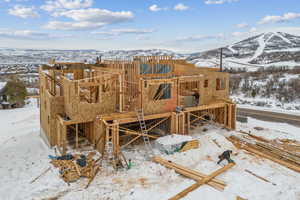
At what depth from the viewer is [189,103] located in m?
15.0

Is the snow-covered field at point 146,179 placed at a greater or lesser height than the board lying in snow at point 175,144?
lesser

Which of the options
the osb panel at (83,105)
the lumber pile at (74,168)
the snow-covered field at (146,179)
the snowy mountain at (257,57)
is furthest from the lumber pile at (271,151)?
the snowy mountain at (257,57)

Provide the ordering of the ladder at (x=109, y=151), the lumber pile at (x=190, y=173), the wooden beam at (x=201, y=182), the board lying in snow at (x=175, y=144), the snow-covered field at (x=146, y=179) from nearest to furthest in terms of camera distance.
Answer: the wooden beam at (x=201, y=182) → the snow-covered field at (x=146, y=179) → the lumber pile at (x=190, y=173) → the ladder at (x=109, y=151) → the board lying in snow at (x=175, y=144)

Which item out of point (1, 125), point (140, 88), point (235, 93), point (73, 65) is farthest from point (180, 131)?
point (235, 93)

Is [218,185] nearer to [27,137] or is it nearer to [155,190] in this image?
[155,190]

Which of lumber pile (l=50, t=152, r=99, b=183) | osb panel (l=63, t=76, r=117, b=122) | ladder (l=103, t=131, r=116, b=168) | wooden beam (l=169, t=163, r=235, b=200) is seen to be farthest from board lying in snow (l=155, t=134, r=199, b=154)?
lumber pile (l=50, t=152, r=99, b=183)

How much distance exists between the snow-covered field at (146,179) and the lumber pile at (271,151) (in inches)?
20.5

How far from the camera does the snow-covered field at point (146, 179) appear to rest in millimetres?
8609

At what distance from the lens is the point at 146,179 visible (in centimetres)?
971

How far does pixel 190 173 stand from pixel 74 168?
492 centimetres

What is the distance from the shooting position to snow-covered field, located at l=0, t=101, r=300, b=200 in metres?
8.61

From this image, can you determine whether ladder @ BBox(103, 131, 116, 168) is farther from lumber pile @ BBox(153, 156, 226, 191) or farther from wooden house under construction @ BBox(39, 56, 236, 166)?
lumber pile @ BBox(153, 156, 226, 191)

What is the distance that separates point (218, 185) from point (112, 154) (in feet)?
15.8

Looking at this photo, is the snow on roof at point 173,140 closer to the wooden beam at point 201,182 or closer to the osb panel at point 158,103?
the osb panel at point 158,103
